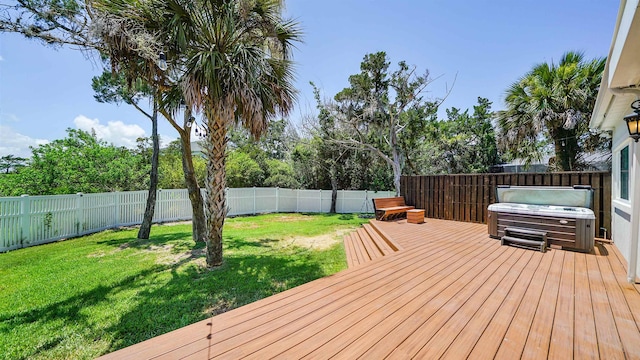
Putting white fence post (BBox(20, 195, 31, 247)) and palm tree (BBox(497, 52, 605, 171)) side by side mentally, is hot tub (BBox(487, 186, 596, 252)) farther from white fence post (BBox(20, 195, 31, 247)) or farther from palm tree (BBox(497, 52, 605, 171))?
white fence post (BBox(20, 195, 31, 247))

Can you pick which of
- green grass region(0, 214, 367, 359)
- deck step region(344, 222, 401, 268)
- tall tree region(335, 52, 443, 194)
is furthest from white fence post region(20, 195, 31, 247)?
tall tree region(335, 52, 443, 194)

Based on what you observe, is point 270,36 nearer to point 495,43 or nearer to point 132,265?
point 132,265

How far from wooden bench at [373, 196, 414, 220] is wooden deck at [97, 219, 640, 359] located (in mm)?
4220

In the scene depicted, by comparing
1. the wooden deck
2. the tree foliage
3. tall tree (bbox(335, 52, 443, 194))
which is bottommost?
the wooden deck

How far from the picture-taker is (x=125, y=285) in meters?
4.10

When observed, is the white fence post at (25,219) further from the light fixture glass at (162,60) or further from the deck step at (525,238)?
the deck step at (525,238)

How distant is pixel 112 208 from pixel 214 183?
6.55m

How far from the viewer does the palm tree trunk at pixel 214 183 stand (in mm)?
4898

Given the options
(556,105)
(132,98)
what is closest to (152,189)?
(132,98)

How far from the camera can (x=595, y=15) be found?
5965 mm

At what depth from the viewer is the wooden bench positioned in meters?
7.88

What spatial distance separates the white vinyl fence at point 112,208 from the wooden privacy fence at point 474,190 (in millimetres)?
5544

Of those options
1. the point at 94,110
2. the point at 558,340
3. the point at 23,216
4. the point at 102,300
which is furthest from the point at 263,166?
the point at 558,340

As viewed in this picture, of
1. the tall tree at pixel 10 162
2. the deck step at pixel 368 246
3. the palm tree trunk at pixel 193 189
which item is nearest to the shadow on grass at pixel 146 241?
the palm tree trunk at pixel 193 189
